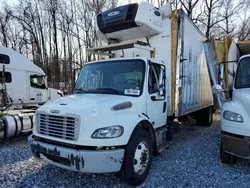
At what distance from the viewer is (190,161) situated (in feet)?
16.7

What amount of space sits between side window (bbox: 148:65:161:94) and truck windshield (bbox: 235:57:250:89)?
181 cm

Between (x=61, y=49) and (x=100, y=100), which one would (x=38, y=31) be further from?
(x=100, y=100)

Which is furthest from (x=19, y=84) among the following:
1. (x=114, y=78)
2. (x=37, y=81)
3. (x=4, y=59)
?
(x=114, y=78)

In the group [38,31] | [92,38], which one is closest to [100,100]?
[92,38]

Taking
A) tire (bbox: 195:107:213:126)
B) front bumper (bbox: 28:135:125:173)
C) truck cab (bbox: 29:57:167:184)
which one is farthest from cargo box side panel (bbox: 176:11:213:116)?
front bumper (bbox: 28:135:125:173)

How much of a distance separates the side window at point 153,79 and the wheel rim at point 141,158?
1157 millimetres

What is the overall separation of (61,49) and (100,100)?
95.5ft

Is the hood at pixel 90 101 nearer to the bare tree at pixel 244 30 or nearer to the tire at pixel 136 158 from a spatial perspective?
the tire at pixel 136 158

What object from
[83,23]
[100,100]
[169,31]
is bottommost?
[100,100]

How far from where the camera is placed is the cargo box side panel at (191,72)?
5.87 m

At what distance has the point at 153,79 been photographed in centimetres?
470

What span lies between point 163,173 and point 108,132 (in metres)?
1.69

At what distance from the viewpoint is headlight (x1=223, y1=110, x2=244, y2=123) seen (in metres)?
4.22

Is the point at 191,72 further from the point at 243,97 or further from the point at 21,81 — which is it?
the point at 21,81
